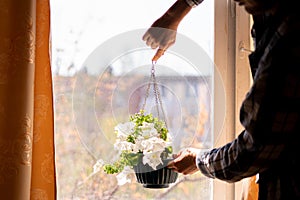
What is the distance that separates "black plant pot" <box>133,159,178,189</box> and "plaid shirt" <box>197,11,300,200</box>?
27cm

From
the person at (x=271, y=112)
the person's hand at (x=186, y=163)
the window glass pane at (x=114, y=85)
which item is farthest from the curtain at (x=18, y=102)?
the person at (x=271, y=112)

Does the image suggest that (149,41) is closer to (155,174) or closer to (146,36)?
(146,36)

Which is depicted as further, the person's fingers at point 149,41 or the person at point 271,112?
the person's fingers at point 149,41

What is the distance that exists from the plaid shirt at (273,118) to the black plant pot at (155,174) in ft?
0.90

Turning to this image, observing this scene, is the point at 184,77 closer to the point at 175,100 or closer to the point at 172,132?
the point at 175,100

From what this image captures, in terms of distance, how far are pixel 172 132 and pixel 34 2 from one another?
0.56 meters

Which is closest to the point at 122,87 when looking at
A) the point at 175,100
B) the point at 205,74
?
the point at 175,100

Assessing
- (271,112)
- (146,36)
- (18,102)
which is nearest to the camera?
(271,112)

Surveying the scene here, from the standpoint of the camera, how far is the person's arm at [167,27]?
1458 mm

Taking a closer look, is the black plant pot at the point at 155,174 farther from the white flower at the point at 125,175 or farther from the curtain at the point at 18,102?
the curtain at the point at 18,102

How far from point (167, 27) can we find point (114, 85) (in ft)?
0.78

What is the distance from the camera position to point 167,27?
1.46 meters

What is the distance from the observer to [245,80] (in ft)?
5.87

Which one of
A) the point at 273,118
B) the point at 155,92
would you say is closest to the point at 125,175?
the point at 155,92
